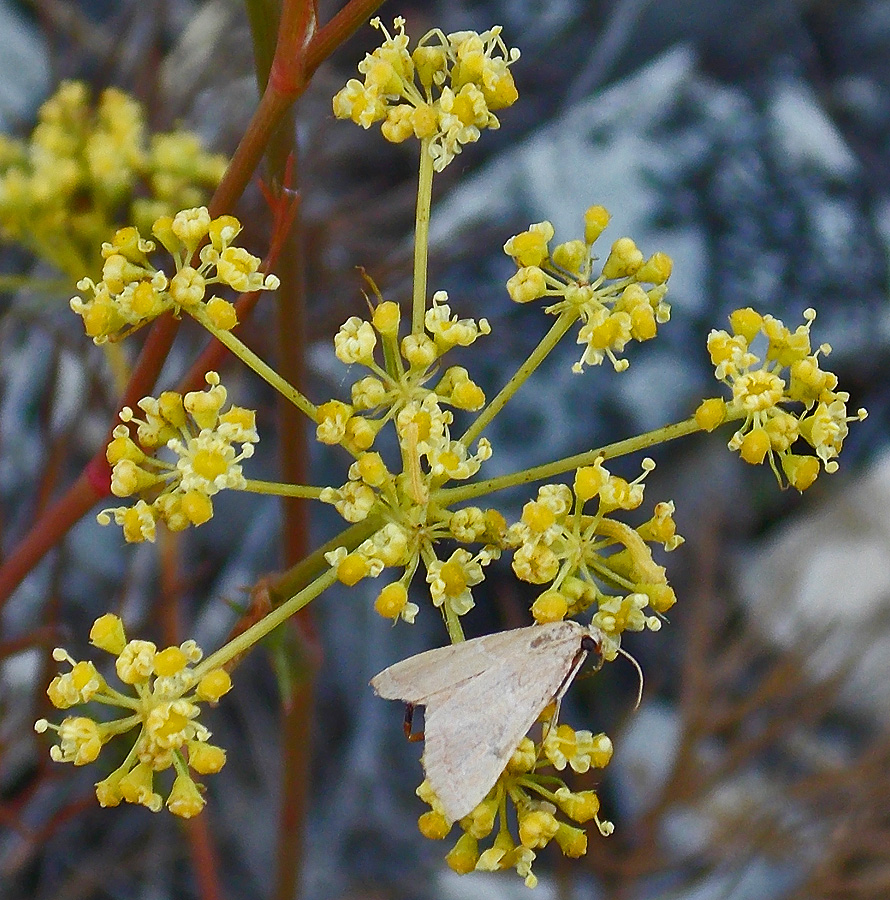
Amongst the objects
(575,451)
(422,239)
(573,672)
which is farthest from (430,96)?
(575,451)

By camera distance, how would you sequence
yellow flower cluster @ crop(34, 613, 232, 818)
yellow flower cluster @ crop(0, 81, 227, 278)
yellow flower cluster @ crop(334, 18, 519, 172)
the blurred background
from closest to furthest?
yellow flower cluster @ crop(34, 613, 232, 818)
yellow flower cluster @ crop(334, 18, 519, 172)
yellow flower cluster @ crop(0, 81, 227, 278)
the blurred background

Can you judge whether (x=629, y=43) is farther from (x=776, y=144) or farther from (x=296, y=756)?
(x=296, y=756)

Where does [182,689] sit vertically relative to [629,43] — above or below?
below

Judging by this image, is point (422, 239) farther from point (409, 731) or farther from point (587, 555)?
point (409, 731)

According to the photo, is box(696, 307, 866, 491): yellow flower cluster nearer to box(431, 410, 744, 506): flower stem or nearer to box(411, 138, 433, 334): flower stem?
box(431, 410, 744, 506): flower stem

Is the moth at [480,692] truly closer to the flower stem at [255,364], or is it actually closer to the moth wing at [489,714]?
the moth wing at [489,714]

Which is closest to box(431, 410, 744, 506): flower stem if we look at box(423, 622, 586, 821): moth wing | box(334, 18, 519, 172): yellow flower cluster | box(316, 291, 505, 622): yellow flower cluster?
box(316, 291, 505, 622): yellow flower cluster

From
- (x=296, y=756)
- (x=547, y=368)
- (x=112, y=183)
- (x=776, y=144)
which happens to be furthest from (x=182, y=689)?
(x=776, y=144)
